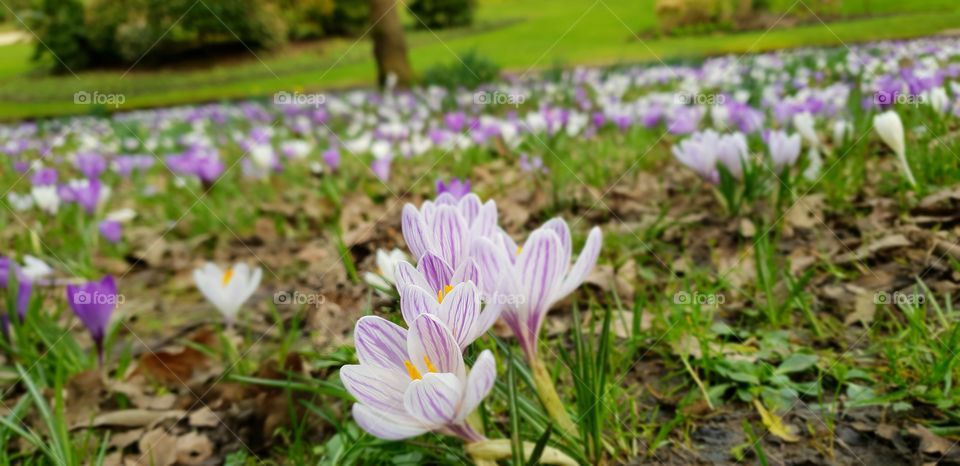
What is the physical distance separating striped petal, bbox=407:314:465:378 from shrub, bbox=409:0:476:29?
1987 cm

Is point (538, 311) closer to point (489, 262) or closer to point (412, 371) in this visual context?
point (489, 262)

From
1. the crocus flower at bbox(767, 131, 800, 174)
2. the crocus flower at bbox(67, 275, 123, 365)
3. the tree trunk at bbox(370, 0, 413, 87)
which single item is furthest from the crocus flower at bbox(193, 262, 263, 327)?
the tree trunk at bbox(370, 0, 413, 87)

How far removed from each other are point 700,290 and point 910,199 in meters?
0.79

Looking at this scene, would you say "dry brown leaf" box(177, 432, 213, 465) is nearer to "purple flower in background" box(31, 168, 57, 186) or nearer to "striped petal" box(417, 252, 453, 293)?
"striped petal" box(417, 252, 453, 293)

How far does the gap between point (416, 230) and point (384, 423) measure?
243 mm

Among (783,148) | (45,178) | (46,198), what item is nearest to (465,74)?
(45,178)

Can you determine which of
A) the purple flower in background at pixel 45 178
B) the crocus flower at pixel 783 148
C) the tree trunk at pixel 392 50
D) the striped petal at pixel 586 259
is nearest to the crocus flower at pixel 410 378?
the striped petal at pixel 586 259

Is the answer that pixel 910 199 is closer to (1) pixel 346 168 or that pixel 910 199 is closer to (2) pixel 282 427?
(2) pixel 282 427

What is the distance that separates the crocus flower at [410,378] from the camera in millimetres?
655

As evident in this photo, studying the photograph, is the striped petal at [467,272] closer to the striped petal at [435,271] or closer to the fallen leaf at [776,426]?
the striped petal at [435,271]

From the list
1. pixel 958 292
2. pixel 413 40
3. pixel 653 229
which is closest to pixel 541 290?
pixel 958 292

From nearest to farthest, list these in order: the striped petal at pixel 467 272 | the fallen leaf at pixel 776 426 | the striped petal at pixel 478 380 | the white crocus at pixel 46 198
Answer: the striped petal at pixel 478 380
the striped petal at pixel 467 272
the fallen leaf at pixel 776 426
the white crocus at pixel 46 198

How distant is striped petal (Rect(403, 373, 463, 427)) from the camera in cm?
64

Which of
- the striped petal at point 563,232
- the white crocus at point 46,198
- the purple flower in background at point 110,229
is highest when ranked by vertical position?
the white crocus at point 46,198
